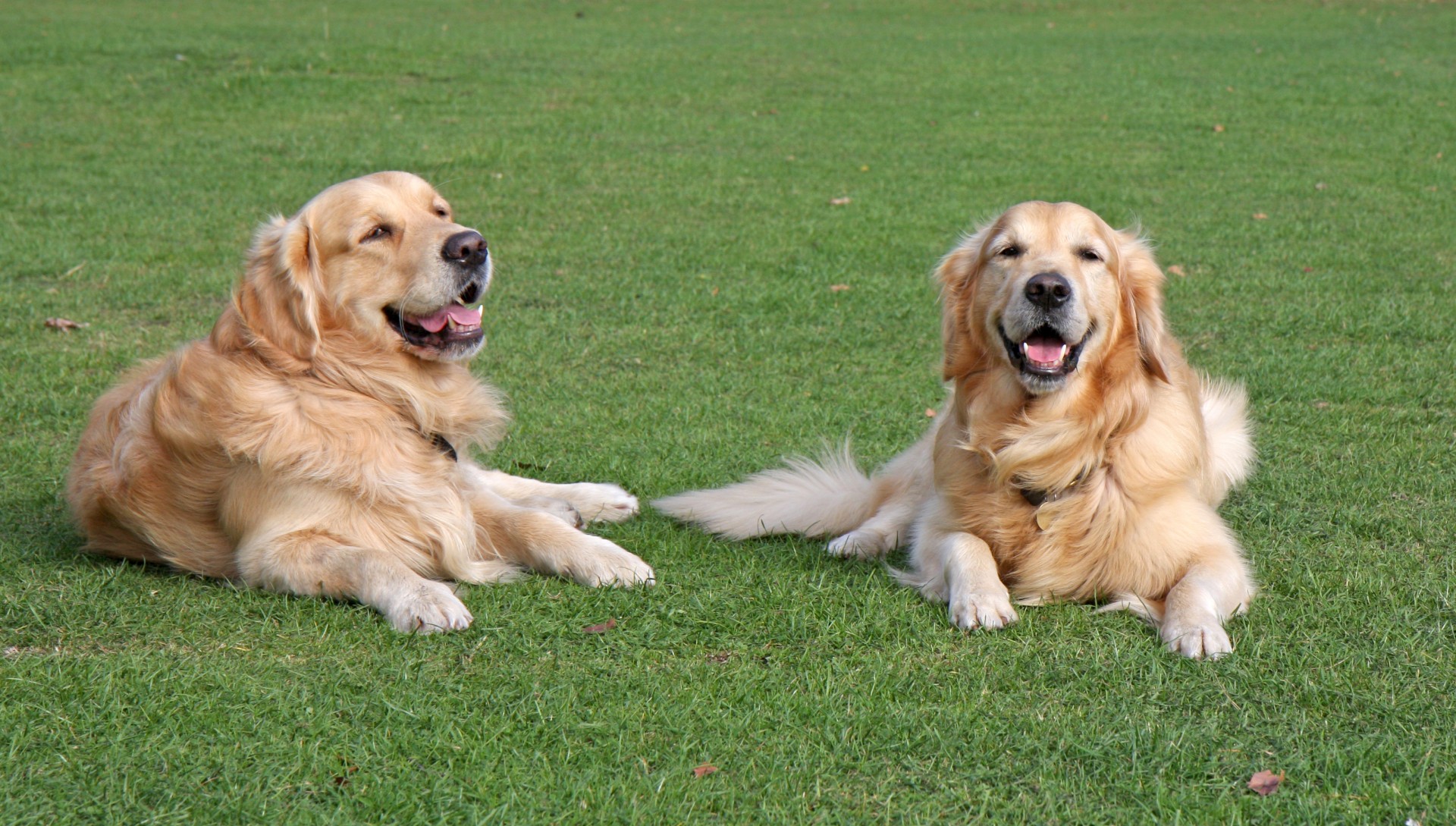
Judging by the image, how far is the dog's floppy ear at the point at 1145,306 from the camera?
13.8 feet

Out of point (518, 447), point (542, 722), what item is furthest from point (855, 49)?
point (542, 722)

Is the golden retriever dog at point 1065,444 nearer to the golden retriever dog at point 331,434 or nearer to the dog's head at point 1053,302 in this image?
the dog's head at point 1053,302

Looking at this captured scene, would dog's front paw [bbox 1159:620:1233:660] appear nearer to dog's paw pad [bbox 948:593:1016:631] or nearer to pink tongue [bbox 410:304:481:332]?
dog's paw pad [bbox 948:593:1016:631]

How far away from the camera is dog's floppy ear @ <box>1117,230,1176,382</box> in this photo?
421cm

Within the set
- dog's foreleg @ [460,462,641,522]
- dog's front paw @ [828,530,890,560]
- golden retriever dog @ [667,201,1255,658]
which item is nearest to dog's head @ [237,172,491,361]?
dog's foreleg @ [460,462,641,522]

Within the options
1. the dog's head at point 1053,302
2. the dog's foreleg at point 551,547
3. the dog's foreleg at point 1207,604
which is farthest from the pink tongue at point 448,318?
the dog's foreleg at point 1207,604

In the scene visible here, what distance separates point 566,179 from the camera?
1201 cm

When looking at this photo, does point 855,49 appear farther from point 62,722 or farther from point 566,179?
point 62,722

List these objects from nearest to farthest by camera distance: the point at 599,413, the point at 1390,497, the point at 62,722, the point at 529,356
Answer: the point at 62,722 < the point at 1390,497 < the point at 599,413 < the point at 529,356

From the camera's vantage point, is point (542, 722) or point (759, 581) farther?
point (759, 581)

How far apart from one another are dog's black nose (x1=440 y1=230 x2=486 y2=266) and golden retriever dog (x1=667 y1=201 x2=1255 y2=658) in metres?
1.63

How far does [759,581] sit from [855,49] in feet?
55.9

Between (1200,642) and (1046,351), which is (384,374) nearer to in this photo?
(1046,351)

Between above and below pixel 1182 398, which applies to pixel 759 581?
below
